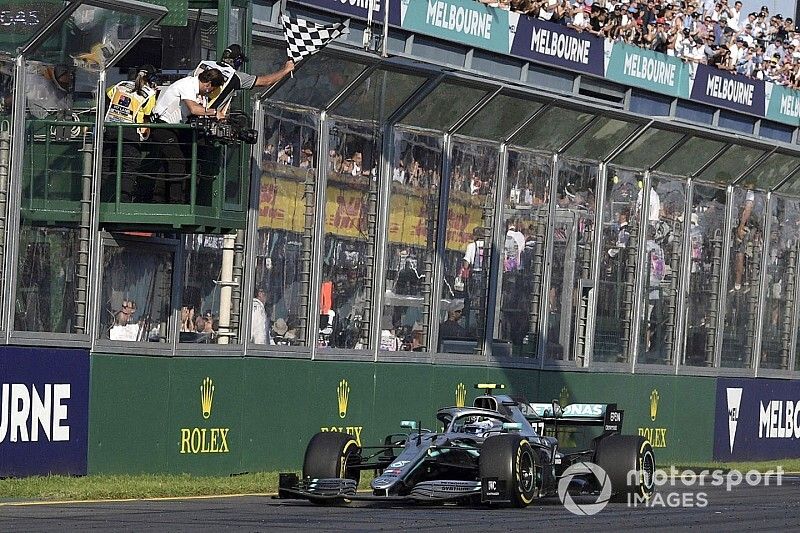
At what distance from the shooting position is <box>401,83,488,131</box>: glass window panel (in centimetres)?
2216

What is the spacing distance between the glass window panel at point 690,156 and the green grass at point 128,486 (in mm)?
9904

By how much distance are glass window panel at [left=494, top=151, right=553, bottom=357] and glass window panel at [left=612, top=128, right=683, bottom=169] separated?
5.81 feet

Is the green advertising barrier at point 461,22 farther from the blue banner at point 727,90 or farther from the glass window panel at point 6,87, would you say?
the glass window panel at point 6,87

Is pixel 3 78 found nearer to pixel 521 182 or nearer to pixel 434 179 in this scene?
pixel 434 179

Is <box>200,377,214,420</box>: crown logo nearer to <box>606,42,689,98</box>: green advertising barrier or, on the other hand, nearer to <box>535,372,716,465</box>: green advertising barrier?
<box>535,372,716,465</box>: green advertising barrier

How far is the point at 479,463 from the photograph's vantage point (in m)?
15.2

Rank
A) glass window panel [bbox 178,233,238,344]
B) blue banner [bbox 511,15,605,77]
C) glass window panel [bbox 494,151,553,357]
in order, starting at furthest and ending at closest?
blue banner [bbox 511,15,605,77]
glass window panel [bbox 494,151,553,357]
glass window panel [bbox 178,233,238,344]

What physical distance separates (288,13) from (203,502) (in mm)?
9175

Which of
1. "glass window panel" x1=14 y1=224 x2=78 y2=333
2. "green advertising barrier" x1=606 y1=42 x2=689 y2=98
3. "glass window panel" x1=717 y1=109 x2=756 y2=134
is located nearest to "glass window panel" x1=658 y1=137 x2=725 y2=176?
"green advertising barrier" x1=606 y1=42 x2=689 y2=98

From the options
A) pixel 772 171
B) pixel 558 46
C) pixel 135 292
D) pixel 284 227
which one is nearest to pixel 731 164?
pixel 772 171

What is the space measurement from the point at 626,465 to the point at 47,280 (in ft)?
20.6

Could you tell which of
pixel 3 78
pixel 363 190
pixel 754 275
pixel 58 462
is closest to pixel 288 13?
pixel 363 190

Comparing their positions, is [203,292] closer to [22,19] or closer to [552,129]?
[22,19]

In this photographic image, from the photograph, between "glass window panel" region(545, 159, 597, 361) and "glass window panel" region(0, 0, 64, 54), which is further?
"glass window panel" region(545, 159, 597, 361)
